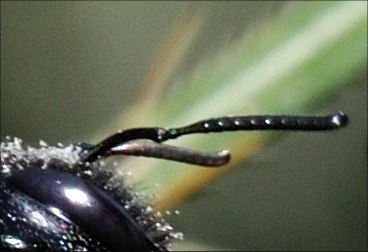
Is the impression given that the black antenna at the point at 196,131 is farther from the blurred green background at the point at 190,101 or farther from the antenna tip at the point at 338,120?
the blurred green background at the point at 190,101

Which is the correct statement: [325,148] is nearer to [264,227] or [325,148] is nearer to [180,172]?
[264,227]

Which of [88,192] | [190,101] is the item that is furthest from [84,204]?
[190,101]

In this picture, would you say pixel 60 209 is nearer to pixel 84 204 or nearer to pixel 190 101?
pixel 84 204

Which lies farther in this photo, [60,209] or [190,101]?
[190,101]

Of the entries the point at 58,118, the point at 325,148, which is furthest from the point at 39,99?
the point at 325,148

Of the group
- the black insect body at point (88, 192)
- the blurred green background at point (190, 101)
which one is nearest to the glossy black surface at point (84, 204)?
the black insect body at point (88, 192)

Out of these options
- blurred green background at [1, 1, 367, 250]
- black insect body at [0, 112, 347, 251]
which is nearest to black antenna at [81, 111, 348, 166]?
black insect body at [0, 112, 347, 251]

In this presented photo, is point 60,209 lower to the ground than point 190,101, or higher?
lower
